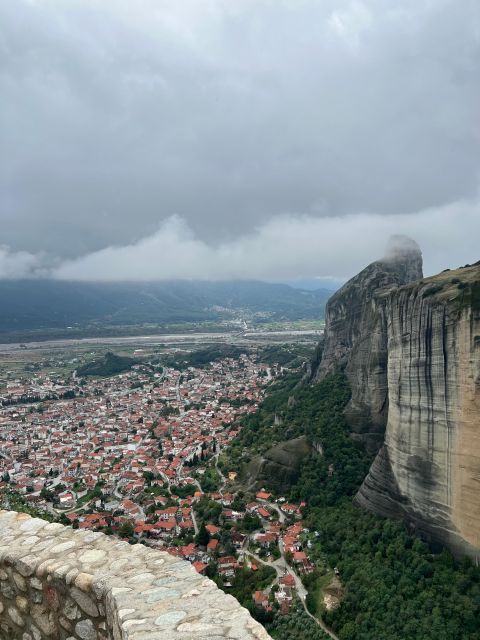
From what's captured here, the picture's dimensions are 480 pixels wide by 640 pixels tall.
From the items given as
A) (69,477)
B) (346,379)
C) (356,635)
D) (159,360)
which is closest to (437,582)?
(356,635)

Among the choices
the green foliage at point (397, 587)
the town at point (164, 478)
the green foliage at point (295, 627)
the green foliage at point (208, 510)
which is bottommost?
the town at point (164, 478)

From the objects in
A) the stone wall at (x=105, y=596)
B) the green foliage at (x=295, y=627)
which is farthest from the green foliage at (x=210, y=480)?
the stone wall at (x=105, y=596)

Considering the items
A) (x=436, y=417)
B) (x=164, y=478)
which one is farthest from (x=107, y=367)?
(x=436, y=417)

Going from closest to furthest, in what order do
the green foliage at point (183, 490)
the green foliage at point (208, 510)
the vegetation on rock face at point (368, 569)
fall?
the vegetation on rock face at point (368, 569)
the green foliage at point (208, 510)
the green foliage at point (183, 490)

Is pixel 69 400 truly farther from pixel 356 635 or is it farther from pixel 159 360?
pixel 356 635

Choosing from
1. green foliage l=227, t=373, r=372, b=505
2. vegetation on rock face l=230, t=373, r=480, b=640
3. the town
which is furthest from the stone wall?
green foliage l=227, t=373, r=372, b=505

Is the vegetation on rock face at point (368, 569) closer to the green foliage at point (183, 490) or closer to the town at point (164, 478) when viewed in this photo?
the town at point (164, 478)

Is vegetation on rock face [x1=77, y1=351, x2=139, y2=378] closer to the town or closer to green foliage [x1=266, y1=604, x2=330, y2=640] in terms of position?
the town

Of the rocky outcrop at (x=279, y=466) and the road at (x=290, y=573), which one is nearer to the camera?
the road at (x=290, y=573)
